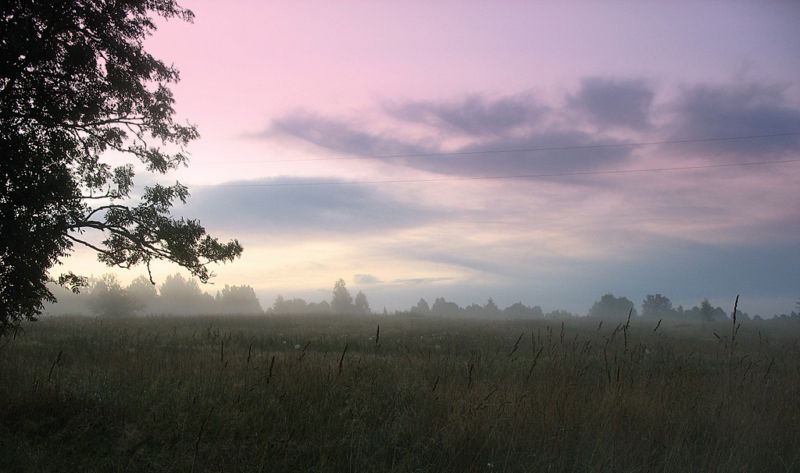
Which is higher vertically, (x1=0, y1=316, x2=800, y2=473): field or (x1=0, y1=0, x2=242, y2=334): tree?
(x1=0, y1=0, x2=242, y2=334): tree

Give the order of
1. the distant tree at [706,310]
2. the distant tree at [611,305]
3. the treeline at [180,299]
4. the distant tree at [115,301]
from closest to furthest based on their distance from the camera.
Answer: the distant tree at [115,301]
the distant tree at [706,310]
the treeline at [180,299]
the distant tree at [611,305]

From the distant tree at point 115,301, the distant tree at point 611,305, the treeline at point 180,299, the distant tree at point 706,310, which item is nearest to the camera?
the distant tree at point 115,301

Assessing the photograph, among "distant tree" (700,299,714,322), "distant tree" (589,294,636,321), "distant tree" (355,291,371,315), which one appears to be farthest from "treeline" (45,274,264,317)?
"distant tree" (589,294,636,321)

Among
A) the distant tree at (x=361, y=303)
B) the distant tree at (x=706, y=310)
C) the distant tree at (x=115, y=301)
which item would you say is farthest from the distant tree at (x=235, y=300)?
the distant tree at (x=706, y=310)

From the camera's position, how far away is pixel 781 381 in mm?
7750

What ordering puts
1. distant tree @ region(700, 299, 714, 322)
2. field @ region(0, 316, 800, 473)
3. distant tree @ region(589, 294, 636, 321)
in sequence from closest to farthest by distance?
field @ region(0, 316, 800, 473) → distant tree @ region(700, 299, 714, 322) → distant tree @ region(589, 294, 636, 321)

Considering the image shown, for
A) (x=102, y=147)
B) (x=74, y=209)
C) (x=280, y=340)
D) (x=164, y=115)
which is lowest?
(x=280, y=340)

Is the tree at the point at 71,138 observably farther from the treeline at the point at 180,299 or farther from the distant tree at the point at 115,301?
the treeline at the point at 180,299

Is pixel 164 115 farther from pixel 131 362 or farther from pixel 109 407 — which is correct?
pixel 109 407

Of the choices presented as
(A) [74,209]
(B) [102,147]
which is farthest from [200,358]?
(B) [102,147]

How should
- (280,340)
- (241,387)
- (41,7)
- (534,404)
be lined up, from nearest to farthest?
1. (534,404)
2. (241,387)
3. (41,7)
4. (280,340)

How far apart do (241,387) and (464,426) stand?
3342 millimetres

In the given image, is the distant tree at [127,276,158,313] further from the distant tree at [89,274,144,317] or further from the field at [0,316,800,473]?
the field at [0,316,800,473]

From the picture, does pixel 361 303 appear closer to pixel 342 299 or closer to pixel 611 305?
pixel 342 299
